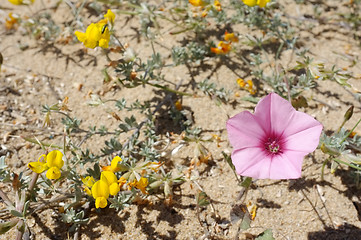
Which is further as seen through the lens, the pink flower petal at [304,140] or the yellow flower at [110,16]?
the yellow flower at [110,16]

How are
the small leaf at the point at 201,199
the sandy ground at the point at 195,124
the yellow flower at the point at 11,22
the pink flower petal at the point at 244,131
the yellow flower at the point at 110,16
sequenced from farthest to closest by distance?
the yellow flower at the point at 11,22
the yellow flower at the point at 110,16
the sandy ground at the point at 195,124
the small leaf at the point at 201,199
the pink flower petal at the point at 244,131

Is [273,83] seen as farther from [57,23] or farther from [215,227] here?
[57,23]

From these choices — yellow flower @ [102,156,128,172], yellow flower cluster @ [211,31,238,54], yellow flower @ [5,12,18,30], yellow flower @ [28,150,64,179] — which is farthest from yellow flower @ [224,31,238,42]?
yellow flower @ [5,12,18,30]

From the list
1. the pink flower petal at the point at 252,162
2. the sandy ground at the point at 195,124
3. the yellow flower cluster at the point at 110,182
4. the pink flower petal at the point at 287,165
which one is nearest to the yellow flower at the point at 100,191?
the yellow flower cluster at the point at 110,182

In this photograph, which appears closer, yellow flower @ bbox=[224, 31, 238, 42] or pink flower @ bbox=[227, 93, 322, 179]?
pink flower @ bbox=[227, 93, 322, 179]

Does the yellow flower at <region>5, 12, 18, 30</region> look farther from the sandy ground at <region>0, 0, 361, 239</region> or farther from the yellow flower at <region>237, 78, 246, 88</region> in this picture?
the yellow flower at <region>237, 78, 246, 88</region>

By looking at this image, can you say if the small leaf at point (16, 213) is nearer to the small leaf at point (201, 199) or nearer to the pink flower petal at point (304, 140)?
the small leaf at point (201, 199)

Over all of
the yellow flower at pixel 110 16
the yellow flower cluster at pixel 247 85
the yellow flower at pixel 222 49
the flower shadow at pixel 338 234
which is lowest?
the flower shadow at pixel 338 234
